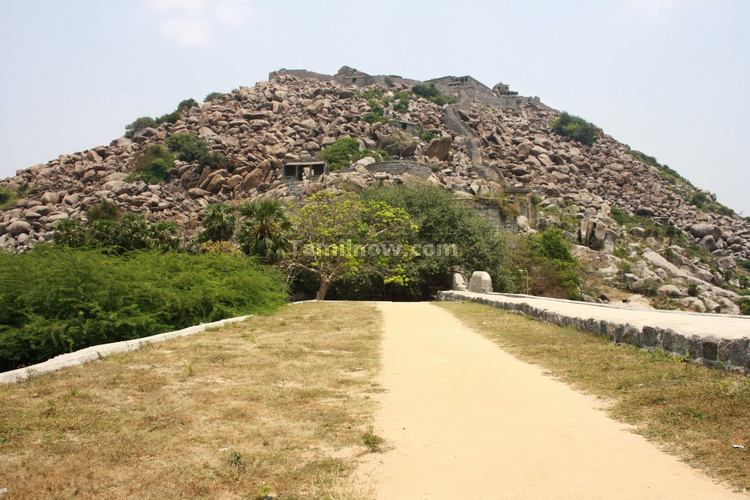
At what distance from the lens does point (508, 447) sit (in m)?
4.56

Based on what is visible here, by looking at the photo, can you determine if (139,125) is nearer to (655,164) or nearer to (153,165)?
(153,165)

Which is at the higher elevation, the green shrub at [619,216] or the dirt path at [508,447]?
the green shrub at [619,216]

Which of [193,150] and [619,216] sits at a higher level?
[193,150]

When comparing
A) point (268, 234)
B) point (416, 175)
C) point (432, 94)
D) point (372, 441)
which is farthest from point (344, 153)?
point (372, 441)

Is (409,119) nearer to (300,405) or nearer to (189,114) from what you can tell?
(189,114)

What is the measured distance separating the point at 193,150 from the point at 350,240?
46.4m

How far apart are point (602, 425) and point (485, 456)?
1390 millimetres

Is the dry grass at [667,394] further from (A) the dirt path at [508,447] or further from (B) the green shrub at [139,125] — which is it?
(B) the green shrub at [139,125]

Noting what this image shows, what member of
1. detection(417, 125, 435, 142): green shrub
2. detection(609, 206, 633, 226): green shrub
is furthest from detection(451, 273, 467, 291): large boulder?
detection(417, 125, 435, 142): green shrub

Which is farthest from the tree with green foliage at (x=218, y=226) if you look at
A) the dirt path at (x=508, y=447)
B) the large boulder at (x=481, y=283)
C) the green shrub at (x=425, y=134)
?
the green shrub at (x=425, y=134)

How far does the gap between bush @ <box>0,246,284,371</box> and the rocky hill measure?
3193cm

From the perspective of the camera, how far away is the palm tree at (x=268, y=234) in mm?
29688

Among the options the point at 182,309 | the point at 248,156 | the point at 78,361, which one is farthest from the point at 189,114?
the point at 78,361

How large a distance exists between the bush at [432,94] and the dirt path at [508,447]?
3857 inches
